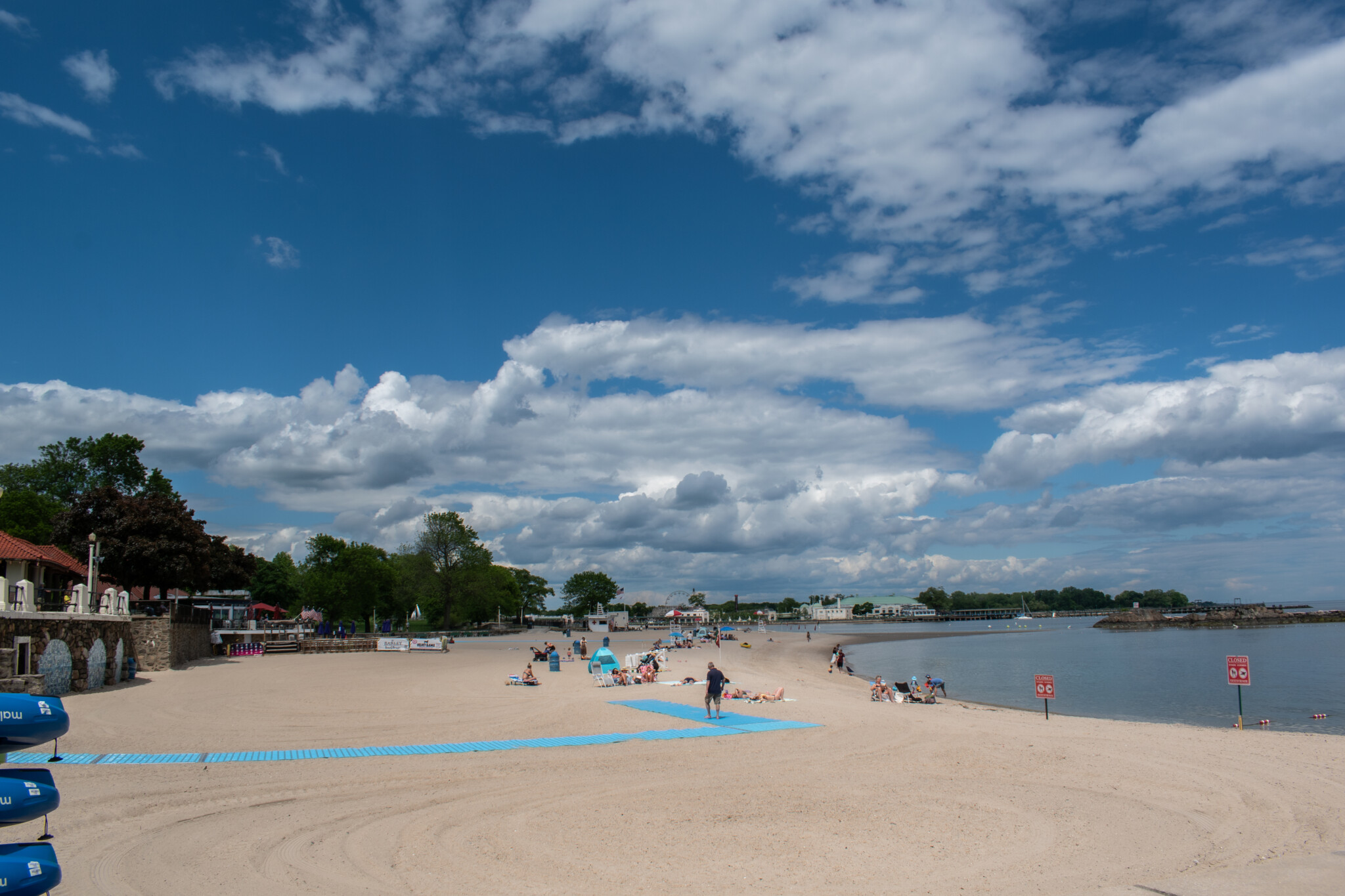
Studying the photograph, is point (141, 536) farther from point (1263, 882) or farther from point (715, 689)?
point (1263, 882)

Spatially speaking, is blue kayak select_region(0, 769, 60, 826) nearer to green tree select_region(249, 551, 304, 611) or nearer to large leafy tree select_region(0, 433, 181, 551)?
large leafy tree select_region(0, 433, 181, 551)

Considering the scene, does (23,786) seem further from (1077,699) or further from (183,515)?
(183,515)

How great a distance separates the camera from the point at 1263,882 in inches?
253

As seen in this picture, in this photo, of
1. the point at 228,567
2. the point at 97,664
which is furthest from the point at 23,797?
the point at 228,567

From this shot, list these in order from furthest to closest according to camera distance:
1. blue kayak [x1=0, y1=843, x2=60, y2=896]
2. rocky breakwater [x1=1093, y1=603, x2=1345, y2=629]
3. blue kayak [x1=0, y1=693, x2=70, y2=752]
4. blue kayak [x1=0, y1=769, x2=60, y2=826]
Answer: rocky breakwater [x1=1093, y1=603, x2=1345, y2=629]
blue kayak [x1=0, y1=693, x2=70, y2=752]
blue kayak [x1=0, y1=769, x2=60, y2=826]
blue kayak [x1=0, y1=843, x2=60, y2=896]

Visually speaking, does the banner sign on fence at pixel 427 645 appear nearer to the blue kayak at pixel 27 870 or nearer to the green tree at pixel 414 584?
the green tree at pixel 414 584

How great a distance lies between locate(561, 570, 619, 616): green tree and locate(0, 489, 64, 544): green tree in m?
101

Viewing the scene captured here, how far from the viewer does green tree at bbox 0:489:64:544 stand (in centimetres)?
4522

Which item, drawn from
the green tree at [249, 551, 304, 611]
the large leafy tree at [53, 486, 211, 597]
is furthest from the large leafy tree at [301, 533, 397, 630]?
the large leafy tree at [53, 486, 211, 597]

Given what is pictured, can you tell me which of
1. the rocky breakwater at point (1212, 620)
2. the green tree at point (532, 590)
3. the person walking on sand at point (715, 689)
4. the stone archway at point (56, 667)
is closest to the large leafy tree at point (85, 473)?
the stone archway at point (56, 667)

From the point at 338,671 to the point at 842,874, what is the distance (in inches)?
1220

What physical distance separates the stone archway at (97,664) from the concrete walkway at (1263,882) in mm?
27245

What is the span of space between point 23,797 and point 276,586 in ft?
344

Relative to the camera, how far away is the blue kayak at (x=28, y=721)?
552cm
